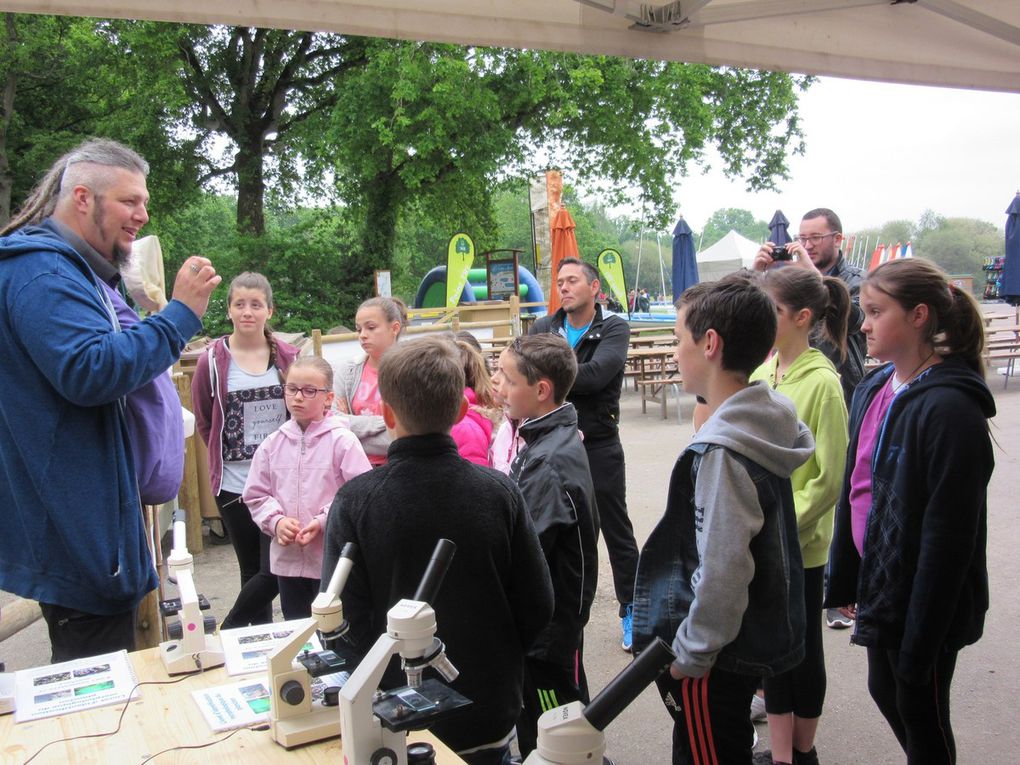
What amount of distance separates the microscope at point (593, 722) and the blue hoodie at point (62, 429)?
5.39 ft

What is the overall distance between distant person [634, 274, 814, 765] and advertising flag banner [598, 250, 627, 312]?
1581cm

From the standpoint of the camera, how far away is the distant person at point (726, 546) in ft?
6.59

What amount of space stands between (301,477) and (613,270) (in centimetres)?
1572

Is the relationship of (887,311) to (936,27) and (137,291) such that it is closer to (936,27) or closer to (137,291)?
(936,27)

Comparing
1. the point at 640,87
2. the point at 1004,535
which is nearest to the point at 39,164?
the point at 640,87

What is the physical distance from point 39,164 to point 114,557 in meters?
20.4

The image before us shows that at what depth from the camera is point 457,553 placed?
2.01 meters

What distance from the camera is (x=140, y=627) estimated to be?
338 cm

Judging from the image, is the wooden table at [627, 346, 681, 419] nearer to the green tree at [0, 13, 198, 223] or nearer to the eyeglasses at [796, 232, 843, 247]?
the eyeglasses at [796, 232, 843, 247]

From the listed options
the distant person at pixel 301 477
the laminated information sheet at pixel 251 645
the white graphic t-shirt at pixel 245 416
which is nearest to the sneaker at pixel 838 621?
the distant person at pixel 301 477

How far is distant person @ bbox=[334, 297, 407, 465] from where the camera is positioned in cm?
377

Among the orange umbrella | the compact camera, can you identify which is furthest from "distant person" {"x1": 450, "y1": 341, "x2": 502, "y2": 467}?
the orange umbrella

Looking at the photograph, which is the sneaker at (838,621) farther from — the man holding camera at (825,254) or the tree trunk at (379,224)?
the tree trunk at (379,224)

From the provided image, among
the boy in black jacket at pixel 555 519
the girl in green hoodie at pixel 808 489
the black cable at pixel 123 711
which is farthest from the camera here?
the girl in green hoodie at pixel 808 489
